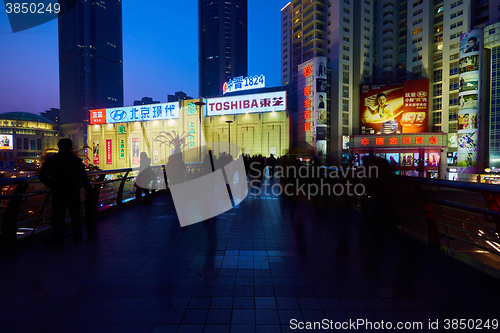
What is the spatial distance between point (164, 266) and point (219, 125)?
3886 cm

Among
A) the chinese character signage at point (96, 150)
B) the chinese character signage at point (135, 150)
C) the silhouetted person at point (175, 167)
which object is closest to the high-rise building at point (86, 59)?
the chinese character signage at point (96, 150)

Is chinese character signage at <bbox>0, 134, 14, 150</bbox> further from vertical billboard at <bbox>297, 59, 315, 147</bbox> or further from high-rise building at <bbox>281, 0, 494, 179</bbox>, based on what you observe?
high-rise building at <bbox>281, 0, 494, 179</bbox>

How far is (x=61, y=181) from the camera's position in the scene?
4.39 meters

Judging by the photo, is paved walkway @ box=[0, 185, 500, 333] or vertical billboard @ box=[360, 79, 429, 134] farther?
vertical billboard @ box=[360, 79, 429, 134]

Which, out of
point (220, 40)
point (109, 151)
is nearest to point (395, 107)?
point (109, 151)

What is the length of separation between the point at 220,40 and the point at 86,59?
73278 millimetres

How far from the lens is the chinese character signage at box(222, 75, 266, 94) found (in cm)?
3936

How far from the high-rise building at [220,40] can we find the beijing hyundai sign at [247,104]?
313 feet

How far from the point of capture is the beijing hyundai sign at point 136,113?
43594 millimetres

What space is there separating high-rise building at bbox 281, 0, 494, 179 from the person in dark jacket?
136 ft

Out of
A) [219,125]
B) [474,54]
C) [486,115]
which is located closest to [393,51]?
[474,54]

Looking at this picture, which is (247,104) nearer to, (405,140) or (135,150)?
(135,150)

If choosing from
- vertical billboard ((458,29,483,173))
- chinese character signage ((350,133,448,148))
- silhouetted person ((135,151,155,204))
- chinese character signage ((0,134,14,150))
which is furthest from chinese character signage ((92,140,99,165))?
vertical billboard ((458,29,483,173))

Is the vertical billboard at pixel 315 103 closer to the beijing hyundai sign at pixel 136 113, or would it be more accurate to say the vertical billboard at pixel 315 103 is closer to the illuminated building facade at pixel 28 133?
the beijing hyundai sign at pixel 136 113
